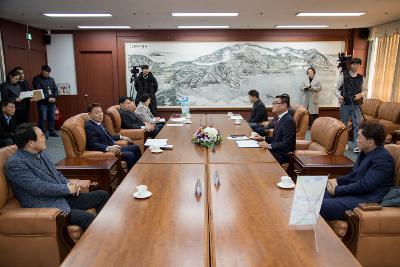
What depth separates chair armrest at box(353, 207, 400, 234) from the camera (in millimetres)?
2031

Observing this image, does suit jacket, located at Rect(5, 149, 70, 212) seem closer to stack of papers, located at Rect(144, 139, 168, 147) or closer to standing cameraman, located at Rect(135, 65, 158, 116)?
stack of papers, located at Rect(144, 139, 168, 147)

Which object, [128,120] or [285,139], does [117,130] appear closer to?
[128,120]

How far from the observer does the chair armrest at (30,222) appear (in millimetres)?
2006

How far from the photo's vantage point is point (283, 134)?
12.0ft

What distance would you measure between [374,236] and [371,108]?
570cm

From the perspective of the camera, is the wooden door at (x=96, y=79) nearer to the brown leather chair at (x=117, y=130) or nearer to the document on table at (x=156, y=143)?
the brown leather chair at (x=117, y=130)

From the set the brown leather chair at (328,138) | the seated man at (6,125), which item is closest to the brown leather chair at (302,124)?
the brown leather chair at (328,138)

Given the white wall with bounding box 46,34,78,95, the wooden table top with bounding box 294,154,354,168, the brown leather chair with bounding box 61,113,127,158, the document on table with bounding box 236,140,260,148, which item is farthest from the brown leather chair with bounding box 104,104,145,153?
the white wall with bounding box 46,34,78,95

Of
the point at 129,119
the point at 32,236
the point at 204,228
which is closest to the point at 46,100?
the point at 129,119

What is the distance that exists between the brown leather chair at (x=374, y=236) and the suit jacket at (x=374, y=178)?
0.66ft

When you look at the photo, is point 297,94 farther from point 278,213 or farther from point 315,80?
point 278,213

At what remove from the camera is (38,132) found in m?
2.26

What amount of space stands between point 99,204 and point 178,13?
13.8ft

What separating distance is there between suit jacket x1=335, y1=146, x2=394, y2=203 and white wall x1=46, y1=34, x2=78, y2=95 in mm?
7431
